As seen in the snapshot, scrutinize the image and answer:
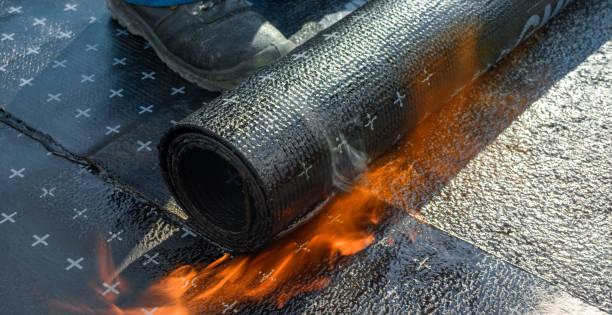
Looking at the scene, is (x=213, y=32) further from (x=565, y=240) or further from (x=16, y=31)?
(x=565, y=240)

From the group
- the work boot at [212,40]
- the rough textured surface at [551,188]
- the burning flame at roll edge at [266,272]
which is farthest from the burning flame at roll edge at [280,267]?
the work boot at [212,40]

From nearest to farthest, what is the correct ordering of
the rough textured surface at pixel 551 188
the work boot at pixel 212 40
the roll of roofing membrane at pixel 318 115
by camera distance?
1. the roll of roofing membrane at pixel 318 115
2. the rough textured surface at pixel 551 188
3. the work boot at pixel 212 40

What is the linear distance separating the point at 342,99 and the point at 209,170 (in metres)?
0.49

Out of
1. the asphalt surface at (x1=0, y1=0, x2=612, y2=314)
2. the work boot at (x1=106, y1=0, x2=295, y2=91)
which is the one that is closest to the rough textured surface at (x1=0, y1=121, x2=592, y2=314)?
the asphalt surface at (x1=0, y1=0, x2=612, y2=314)

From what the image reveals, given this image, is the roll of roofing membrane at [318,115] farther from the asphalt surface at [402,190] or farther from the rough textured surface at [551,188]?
the rough textured surface at [551,188]

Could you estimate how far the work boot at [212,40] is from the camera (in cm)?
309

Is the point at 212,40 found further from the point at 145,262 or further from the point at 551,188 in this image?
the point at 551,188

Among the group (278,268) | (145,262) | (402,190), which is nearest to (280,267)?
(278,268)

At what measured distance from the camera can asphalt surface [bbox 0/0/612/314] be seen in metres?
2.34

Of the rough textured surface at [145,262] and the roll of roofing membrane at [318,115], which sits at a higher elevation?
the roll of roofing membrane at [318,115]

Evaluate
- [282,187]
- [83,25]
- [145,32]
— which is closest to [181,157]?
[282,187]

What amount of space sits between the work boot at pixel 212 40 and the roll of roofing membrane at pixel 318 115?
441 mm

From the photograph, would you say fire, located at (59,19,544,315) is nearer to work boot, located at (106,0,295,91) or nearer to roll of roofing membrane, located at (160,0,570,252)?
roll of roofing membrane, located at (160,0,570,252)

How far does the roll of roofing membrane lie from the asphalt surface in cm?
19
